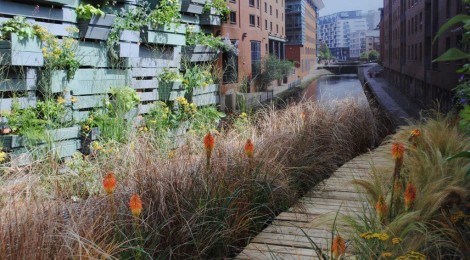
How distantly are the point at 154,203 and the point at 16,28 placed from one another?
8.10 feet

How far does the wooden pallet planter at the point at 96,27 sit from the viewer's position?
5156 mm

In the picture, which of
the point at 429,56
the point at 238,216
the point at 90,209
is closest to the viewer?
the point at 90,209

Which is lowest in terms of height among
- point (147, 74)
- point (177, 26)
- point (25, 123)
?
point (25, 123)

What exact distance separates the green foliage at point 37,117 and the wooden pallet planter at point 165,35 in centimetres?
184

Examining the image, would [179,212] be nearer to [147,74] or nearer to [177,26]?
[147,74]

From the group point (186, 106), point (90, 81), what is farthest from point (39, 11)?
point (186, 106)

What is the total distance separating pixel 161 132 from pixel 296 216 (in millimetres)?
2411

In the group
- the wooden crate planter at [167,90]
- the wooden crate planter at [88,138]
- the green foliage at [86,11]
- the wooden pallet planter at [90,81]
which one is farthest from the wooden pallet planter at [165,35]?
the wooden crate planter at [88,138]

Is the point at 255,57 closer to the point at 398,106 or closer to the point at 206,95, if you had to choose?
the point at 398,106

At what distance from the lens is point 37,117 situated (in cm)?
446

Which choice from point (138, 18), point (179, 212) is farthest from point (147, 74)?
point (179, 212)

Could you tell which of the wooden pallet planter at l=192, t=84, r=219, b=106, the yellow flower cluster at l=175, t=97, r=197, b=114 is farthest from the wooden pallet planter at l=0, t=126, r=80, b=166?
the wooden pallet planter at l=192, t=84, r=219, b=106

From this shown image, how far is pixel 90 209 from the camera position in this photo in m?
2.31

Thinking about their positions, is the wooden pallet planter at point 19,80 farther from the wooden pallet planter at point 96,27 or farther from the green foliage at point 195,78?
the green foliage at point 195,78
